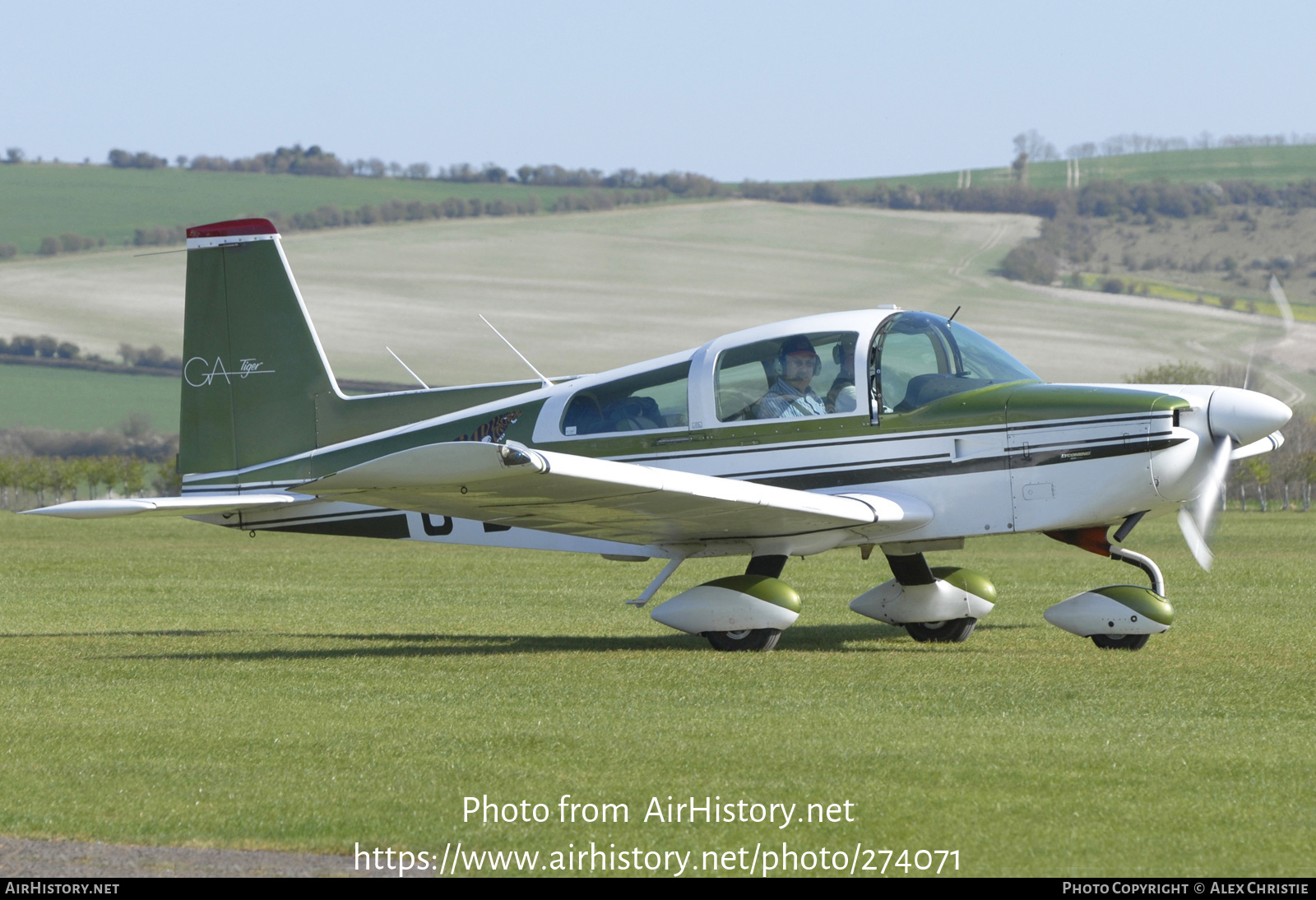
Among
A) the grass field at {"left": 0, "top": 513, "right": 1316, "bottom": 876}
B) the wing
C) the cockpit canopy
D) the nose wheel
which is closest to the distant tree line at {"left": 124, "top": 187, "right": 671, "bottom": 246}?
the grass field at {"left": 0, "top": 513, "right": 1316, "bottom": 876}

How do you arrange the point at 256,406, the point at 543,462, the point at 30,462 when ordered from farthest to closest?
the point at 30,462 → the point at 256,406 → the point at 543,462

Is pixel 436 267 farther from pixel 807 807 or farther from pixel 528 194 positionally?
pixel 807 807

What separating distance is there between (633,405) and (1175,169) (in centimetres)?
14340

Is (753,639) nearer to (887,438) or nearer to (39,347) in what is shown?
(887,438)

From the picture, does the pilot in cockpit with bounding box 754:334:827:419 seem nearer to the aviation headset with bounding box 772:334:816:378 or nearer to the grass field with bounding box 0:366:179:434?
the aviation headset with bounding box 772:334:816:378

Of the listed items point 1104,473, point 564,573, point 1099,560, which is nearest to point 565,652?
point 1104,473

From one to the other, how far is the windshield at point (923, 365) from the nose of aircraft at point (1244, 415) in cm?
134

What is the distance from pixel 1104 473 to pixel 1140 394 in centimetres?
62

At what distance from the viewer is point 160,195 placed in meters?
126

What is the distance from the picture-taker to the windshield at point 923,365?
10.3 meters

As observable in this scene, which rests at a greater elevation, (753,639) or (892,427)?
(892,427)

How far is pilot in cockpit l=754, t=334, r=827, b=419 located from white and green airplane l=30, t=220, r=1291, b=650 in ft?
0.05

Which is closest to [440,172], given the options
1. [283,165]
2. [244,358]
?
[283,165]

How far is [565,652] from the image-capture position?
10328 millimetres
